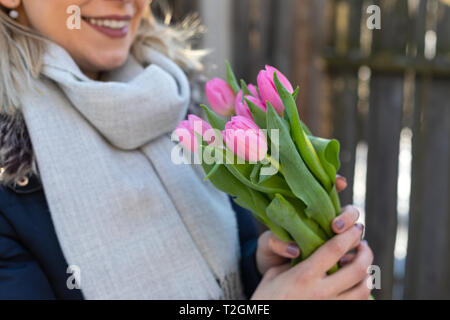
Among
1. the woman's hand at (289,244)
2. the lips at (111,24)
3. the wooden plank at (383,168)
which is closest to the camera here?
the woman's hand at (289,244)

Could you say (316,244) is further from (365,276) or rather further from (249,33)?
(249,33)

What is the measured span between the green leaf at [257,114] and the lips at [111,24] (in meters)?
0.45

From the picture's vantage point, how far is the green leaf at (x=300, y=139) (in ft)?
2.54

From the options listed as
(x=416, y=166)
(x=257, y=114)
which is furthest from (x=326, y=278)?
(x=416, y=166)

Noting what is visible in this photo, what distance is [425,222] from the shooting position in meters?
2.17

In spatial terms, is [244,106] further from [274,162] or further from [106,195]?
[106,195]

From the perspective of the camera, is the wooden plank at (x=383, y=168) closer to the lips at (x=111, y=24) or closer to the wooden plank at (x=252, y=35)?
the wooden plank at (x=252, y=35)

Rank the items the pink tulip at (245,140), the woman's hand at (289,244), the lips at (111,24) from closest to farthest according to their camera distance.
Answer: the pink tulip at (245,140) < the woman's hand at (289,244) < the lips at (111,24)

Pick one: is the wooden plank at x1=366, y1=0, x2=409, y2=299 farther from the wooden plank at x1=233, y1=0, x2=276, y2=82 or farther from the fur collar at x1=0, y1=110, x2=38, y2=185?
the fur collar at x1=0, y1=110, x2=38, y2=185

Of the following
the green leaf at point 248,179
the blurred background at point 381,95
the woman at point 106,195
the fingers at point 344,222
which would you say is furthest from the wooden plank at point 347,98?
the green leaf at point 248,179

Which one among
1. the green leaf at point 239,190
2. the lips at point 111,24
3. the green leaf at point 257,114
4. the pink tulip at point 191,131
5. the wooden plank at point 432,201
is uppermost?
the lips at point 111,24

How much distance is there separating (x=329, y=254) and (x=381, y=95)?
4.95 ft
